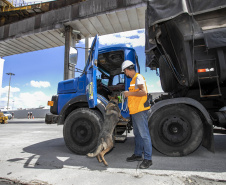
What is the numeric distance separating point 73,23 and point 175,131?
52.3 ft

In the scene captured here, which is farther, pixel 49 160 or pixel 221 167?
pixel 49 160

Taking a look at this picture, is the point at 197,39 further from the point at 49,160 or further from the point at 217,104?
the point at 49,160

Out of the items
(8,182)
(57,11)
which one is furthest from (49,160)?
(57,11)

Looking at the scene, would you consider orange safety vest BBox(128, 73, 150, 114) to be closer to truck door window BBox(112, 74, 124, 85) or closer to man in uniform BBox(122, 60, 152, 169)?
man in uniform BBox(122, 60, 152, 169)

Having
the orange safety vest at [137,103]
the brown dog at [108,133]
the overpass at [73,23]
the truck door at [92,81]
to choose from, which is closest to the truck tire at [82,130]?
the truck door at [92,81]

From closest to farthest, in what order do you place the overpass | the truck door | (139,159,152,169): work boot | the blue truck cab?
(139,159,152,169): work boot < the truck door < the blue truck cab < the overpass

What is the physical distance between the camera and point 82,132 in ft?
11.8

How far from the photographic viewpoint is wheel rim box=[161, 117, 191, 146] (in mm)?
3135

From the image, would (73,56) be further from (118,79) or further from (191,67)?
(191,67)

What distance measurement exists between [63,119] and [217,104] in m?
3.84

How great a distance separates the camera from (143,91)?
2666mm

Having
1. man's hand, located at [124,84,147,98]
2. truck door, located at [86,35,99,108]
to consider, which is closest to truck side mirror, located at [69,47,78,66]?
truck door, located at [86,35,99,108]

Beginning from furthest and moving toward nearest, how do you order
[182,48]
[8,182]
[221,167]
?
[182,48] → [221,167] → [8,182]

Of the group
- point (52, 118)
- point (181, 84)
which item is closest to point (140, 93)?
point (181, 84)
